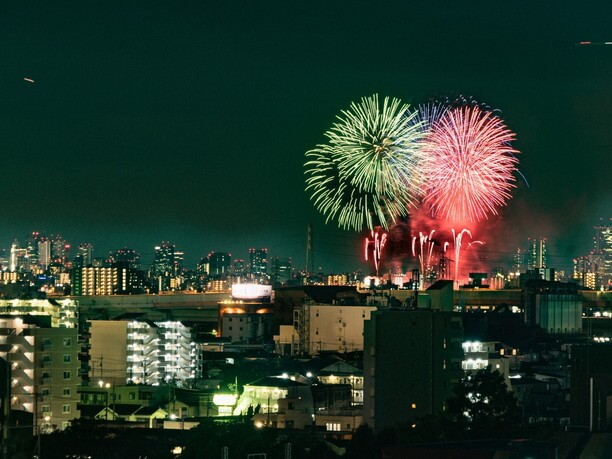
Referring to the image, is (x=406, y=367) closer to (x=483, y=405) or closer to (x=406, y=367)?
(x=406, y=367)

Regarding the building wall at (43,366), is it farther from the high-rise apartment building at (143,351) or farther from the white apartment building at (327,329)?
the white apartment building at (327,329)

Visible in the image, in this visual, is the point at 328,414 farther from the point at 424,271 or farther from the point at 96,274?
the point at 96,274

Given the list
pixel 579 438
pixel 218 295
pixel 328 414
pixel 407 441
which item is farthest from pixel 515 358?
pixel 218 295

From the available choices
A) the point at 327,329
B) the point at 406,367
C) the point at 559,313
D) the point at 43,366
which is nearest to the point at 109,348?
the point at 43,366

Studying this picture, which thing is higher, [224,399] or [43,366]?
[43,366]

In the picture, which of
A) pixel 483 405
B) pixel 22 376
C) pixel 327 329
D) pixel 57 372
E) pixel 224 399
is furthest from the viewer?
pixel 327 329

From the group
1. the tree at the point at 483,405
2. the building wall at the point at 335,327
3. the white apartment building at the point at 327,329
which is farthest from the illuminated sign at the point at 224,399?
the building wall at the point at 335,327
